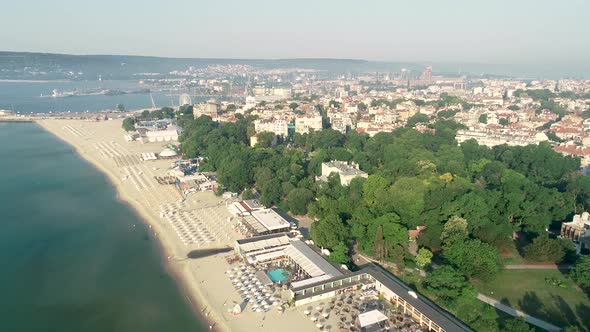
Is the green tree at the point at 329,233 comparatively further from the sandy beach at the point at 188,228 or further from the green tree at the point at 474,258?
the green tree at the point at 474,258

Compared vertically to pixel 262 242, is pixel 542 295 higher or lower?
lower

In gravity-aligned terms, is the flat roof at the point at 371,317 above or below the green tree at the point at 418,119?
below

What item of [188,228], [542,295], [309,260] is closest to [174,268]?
[188,228]

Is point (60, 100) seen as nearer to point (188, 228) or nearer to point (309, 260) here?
point (188, 228)

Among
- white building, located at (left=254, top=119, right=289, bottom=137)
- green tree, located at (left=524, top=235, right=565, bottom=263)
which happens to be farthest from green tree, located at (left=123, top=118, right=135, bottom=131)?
green tree, located at (left=524, top=235, right=565, bottom=263)

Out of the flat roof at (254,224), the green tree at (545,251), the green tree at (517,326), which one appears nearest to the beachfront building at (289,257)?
the flat roof at (254,224)

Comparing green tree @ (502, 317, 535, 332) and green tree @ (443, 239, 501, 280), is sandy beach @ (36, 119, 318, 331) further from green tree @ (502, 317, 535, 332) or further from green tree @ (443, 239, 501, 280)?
green tree @ (443, 239, 501, 280)
